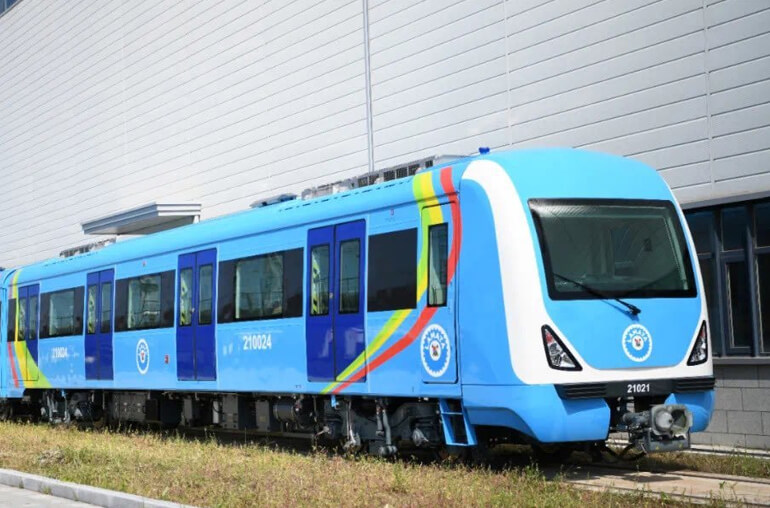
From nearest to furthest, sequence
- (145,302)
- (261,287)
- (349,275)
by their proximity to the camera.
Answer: (349,275) → (261,287) → (145,302)

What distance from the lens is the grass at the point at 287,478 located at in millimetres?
9617

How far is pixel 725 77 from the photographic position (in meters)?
15.2

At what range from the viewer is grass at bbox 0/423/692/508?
962cm

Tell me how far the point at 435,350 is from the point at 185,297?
20.7 ft

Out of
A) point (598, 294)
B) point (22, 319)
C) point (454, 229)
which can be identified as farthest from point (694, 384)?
point (22, 319)

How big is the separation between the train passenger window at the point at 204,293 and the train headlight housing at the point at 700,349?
738 cm

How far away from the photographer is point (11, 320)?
24.9 meters

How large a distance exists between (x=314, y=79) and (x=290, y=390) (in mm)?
10386

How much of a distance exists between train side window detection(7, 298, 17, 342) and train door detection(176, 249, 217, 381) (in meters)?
8.25

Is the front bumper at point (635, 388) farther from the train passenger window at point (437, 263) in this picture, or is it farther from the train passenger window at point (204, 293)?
the train passenger window at point (204, 293)

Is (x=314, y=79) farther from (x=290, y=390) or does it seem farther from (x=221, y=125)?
(x=290, y=390)

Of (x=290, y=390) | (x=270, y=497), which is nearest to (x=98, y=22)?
(x=290, y=390)

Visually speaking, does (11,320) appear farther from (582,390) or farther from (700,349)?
(700,349)

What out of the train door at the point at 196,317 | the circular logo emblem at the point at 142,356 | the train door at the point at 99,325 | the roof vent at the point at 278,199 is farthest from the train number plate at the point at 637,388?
the train door at the point at 99,325
